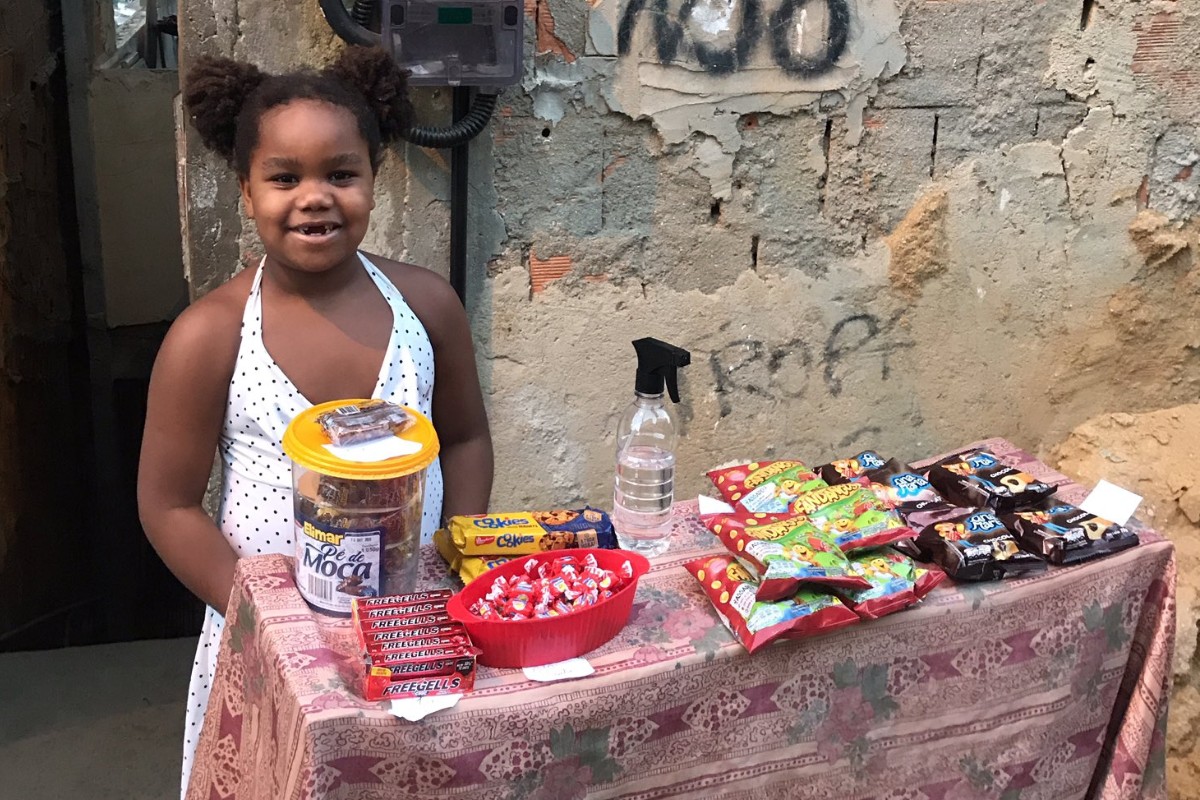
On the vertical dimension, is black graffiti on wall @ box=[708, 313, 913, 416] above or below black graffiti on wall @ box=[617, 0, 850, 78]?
below

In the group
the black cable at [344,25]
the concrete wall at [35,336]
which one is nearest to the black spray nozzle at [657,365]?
the black cable at [344,25]

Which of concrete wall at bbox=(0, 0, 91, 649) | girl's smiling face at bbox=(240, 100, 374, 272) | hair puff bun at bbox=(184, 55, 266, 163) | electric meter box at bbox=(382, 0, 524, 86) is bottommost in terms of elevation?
concrete wall at bbox=(0, 0, 91, 649)

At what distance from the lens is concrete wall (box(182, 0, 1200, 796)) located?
8.71ft

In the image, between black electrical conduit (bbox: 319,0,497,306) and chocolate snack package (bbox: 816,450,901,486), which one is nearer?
chocolate snack package (bbox: 816,450,901,486)

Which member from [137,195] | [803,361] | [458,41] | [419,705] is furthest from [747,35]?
[137,195]

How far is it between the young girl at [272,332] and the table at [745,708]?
0.75 feet

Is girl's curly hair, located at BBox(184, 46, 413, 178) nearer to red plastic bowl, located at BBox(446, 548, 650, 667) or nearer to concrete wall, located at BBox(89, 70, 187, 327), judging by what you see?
red plastic bowl, located at BBox(446, 548, 650, 667)

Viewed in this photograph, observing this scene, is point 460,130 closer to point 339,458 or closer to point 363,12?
point 363,12

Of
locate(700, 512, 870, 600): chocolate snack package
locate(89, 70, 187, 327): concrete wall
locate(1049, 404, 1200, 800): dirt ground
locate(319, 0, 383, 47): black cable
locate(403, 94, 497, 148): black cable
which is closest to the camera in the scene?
locate(700, 512, 870, 600): chocolate snack package

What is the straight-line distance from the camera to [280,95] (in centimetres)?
184

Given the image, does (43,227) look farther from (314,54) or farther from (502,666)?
(502,666)

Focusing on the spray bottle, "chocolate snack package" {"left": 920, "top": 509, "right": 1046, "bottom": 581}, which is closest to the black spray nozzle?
the spray bottle

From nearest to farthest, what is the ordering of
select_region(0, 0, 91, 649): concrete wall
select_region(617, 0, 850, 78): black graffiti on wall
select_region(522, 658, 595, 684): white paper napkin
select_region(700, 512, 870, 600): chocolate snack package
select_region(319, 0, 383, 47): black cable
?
1. select_region(522, 658, 595, 684): white paper napkin
2. select_region(700, 512, 870, 600): chocolate snack package
3. select_region(319, 0, 383, 47): black cable
4. select_region(617, 0, 850, 78): black graffiti on wall
5. select_region(0, 0, 91, 649): concrete wall

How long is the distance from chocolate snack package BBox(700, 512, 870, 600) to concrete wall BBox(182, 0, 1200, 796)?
111 centimetres
